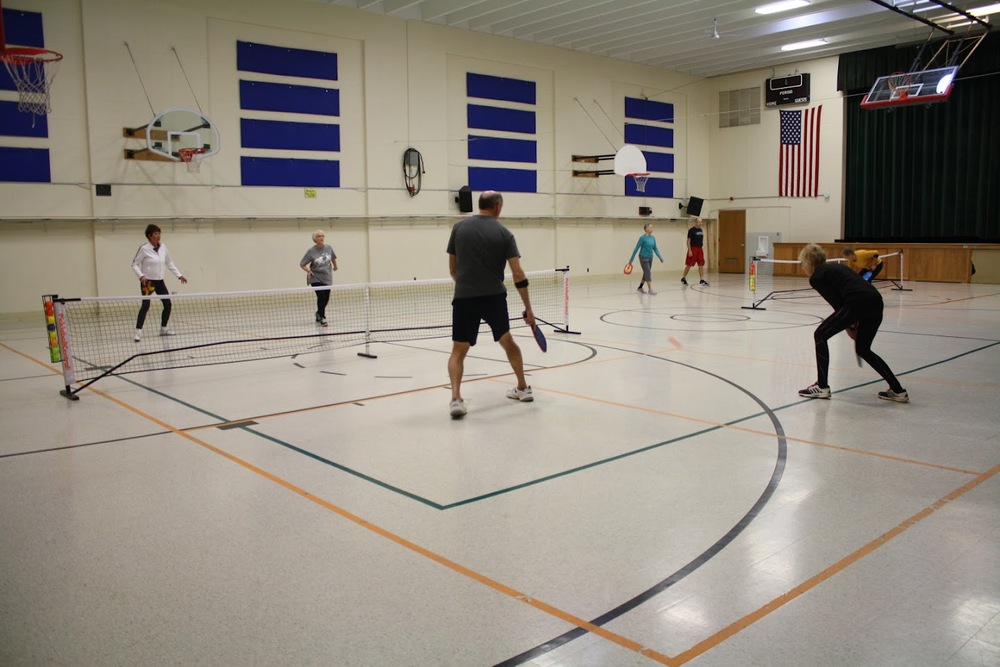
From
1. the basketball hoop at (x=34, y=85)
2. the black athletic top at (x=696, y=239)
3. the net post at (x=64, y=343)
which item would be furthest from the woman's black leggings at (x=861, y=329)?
the black athletic top at (x=696, y=239)

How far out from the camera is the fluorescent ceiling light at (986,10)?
1970cm

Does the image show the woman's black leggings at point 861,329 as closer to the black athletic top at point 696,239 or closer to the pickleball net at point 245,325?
the pickleball net at point 245,325

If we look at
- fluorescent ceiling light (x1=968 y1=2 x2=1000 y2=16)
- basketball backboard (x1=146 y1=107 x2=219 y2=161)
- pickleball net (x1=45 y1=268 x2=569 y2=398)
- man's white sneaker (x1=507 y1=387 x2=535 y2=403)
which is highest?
fluorescent ceiling light (x1=968 y1=2 x2=1000 y2=16)

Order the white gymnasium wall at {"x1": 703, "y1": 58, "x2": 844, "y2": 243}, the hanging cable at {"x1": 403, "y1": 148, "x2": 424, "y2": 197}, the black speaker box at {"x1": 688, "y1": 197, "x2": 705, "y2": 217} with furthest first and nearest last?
1. the black speaker box at {"x1": 688, "y1": 197, "x2": 705, "y2": 217}
2. the white gymnasium wall at {"x1": 703, "y1": 58, "x2": 844, "y2": 243}
3. the hanging cable at {"x1": 403, "y1": 148, "x2": 424, "y2": 197}

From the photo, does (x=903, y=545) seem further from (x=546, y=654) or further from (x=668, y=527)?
(x=546, y=654)

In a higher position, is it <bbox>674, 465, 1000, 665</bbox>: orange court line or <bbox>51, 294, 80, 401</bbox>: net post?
<bbox>51, 294, 80, 401</bbox>: net post

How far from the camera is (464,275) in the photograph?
22.9ft

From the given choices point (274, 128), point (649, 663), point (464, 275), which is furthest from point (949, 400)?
point (274, 128)

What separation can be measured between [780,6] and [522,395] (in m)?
16.9

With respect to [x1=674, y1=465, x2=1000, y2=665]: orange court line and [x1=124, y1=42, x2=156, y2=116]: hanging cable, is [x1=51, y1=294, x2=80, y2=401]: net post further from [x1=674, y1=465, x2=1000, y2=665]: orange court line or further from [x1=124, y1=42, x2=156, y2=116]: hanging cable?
[x1=124, y1=42, x2=156, y2=116]: hanging cable

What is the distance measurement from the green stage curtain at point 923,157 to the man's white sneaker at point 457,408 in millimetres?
20809

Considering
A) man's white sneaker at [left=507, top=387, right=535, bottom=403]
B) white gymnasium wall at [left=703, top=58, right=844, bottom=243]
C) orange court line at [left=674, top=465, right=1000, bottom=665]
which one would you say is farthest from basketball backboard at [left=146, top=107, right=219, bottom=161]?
white gymnasium wall at [left=703, top=58, right=844, bottom=243]

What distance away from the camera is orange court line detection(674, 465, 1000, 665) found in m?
3.04

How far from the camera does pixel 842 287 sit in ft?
24.1
